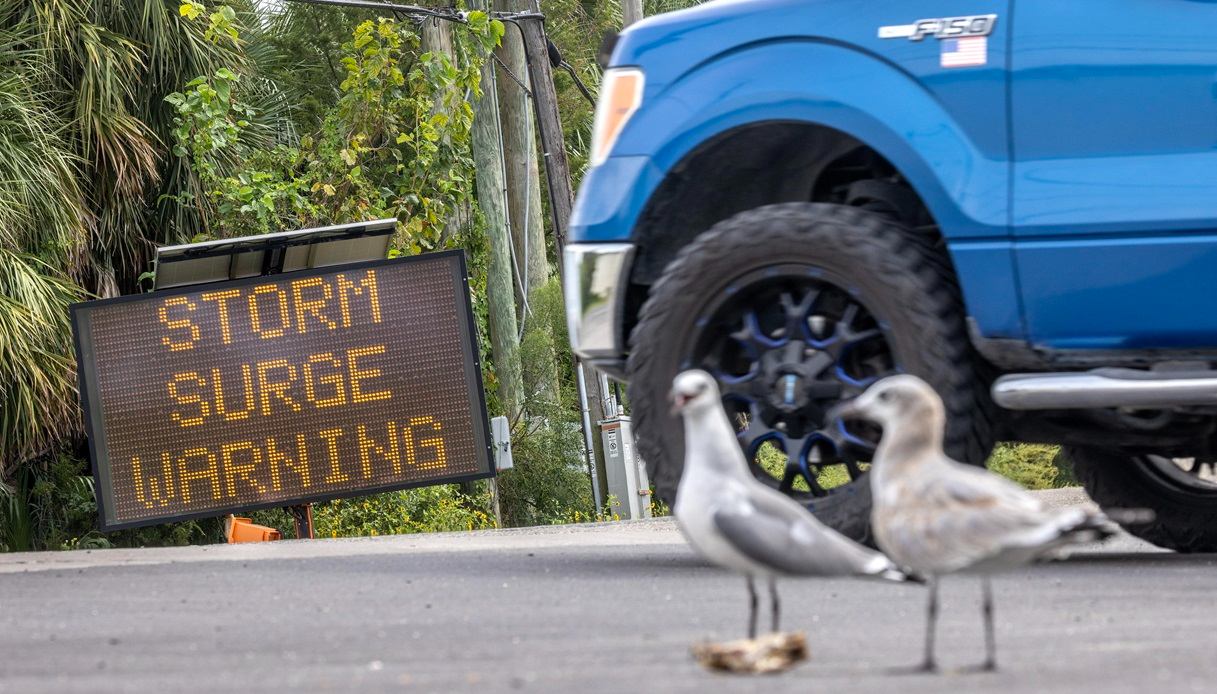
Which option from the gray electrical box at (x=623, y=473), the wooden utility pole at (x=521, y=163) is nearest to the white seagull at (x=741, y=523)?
the gray electrical box at (x=623, y=473)

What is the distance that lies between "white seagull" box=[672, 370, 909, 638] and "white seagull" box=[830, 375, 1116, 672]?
0.08m

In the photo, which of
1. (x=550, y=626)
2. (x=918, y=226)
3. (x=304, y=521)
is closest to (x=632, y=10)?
(x=304, y=521)

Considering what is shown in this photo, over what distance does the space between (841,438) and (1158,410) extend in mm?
1067

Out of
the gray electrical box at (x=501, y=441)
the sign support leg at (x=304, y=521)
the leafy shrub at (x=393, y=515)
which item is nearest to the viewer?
the sign support leg at (x=304, y=521)

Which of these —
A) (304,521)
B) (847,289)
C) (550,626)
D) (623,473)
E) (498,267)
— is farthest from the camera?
(498,267)

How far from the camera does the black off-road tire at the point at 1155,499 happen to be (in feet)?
22.4

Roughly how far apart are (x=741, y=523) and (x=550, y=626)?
1.15m

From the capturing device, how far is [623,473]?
19.7 m

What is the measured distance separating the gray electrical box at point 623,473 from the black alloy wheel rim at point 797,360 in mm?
13374

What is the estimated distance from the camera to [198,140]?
1766cm

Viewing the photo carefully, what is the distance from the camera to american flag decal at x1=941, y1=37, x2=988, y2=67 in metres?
5.54

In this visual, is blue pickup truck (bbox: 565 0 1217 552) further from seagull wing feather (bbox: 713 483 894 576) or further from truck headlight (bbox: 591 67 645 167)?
seagull wing feather (bbox: 713 483 894 576)

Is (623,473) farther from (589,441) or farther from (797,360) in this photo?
(797,360)

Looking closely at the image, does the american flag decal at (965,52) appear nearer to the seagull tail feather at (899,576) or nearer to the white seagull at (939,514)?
the white seagull at (939,514)
